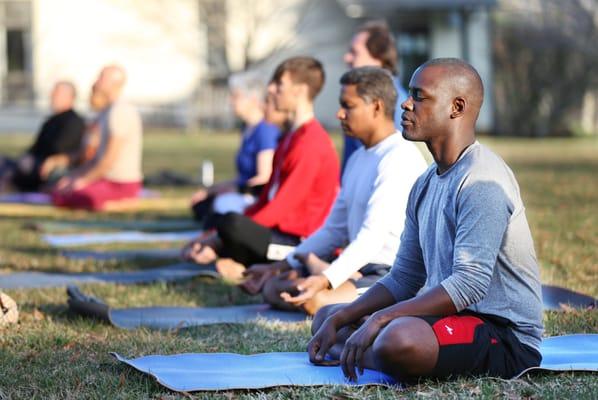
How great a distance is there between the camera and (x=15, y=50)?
29.0 m

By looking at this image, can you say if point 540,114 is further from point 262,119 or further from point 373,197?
point 373,197

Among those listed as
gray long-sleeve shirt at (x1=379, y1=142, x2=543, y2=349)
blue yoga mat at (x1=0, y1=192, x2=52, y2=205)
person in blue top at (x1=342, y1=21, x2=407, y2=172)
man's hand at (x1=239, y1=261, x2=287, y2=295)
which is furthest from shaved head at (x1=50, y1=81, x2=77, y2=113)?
gray long-sleeve shirt at (x1=379, y1=142, x2=543, y2=349)

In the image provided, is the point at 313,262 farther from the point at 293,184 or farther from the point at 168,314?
the point at 293,184

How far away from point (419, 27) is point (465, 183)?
86.4 ft

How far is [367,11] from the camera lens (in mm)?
28109

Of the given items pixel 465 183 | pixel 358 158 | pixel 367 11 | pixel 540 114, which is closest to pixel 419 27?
pixel 367 11

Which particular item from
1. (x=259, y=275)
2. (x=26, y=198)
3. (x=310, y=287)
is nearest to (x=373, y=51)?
(x=259, y=275)

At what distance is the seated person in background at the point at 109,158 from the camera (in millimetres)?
11320

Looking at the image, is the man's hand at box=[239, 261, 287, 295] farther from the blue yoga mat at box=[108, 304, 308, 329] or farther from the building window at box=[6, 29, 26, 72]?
the building window at box=[6, 29, 26, 72]

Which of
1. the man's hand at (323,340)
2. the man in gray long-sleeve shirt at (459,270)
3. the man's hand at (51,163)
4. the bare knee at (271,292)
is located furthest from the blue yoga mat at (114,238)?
the man in gray long-sleeve shirt at (459,270)

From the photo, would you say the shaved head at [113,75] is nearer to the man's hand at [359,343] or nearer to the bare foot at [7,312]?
the bare foot at [7,312]

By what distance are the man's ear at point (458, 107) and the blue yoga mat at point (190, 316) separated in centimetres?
Result: 201

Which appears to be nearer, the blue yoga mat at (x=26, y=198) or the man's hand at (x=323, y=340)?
the man's hand at (x=323, y=340)

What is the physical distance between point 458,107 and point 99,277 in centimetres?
401
